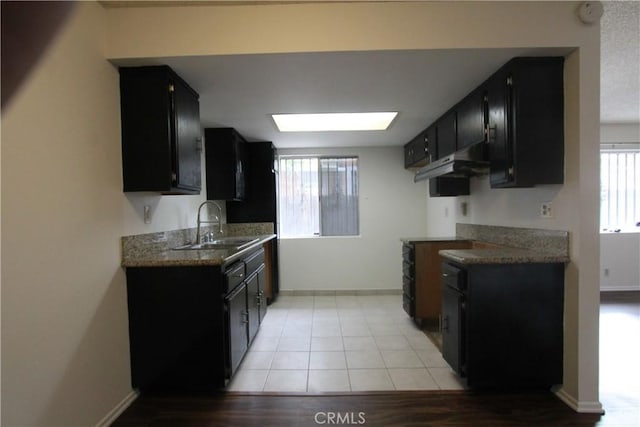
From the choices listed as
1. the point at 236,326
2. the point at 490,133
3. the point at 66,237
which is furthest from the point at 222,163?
the point at 490,133

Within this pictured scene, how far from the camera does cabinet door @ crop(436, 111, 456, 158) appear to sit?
2799mm

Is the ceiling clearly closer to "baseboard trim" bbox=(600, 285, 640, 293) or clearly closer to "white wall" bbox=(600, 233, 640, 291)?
"white wall" bbox=(600, 233, 640, 291)

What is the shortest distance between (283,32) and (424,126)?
7.04 ft

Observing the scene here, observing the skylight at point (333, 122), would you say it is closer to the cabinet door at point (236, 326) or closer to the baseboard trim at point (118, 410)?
the cabinet door at point (236, 326)

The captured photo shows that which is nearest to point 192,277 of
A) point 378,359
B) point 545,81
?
point 378,359

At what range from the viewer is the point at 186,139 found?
2252mm

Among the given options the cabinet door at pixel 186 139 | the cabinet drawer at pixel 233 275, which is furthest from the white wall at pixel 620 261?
the cabinet door at pixel 186 139

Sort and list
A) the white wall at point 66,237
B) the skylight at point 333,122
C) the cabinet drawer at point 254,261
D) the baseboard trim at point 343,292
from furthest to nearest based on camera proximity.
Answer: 1. the baseboard trim at point 343,292
2. the skylight at point 333,122
3. the cabinet drawer at point 254,261
4. the white wall at point 66,237

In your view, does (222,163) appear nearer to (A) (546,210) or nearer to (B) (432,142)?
(B) (432,142)

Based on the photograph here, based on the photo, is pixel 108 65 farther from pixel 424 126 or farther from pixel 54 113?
pixel 424 126

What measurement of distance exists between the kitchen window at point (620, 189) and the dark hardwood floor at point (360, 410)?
12.2ft

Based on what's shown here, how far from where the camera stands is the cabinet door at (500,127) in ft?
6.64

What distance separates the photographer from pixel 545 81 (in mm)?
1966

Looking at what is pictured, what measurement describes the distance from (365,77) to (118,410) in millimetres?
2656
